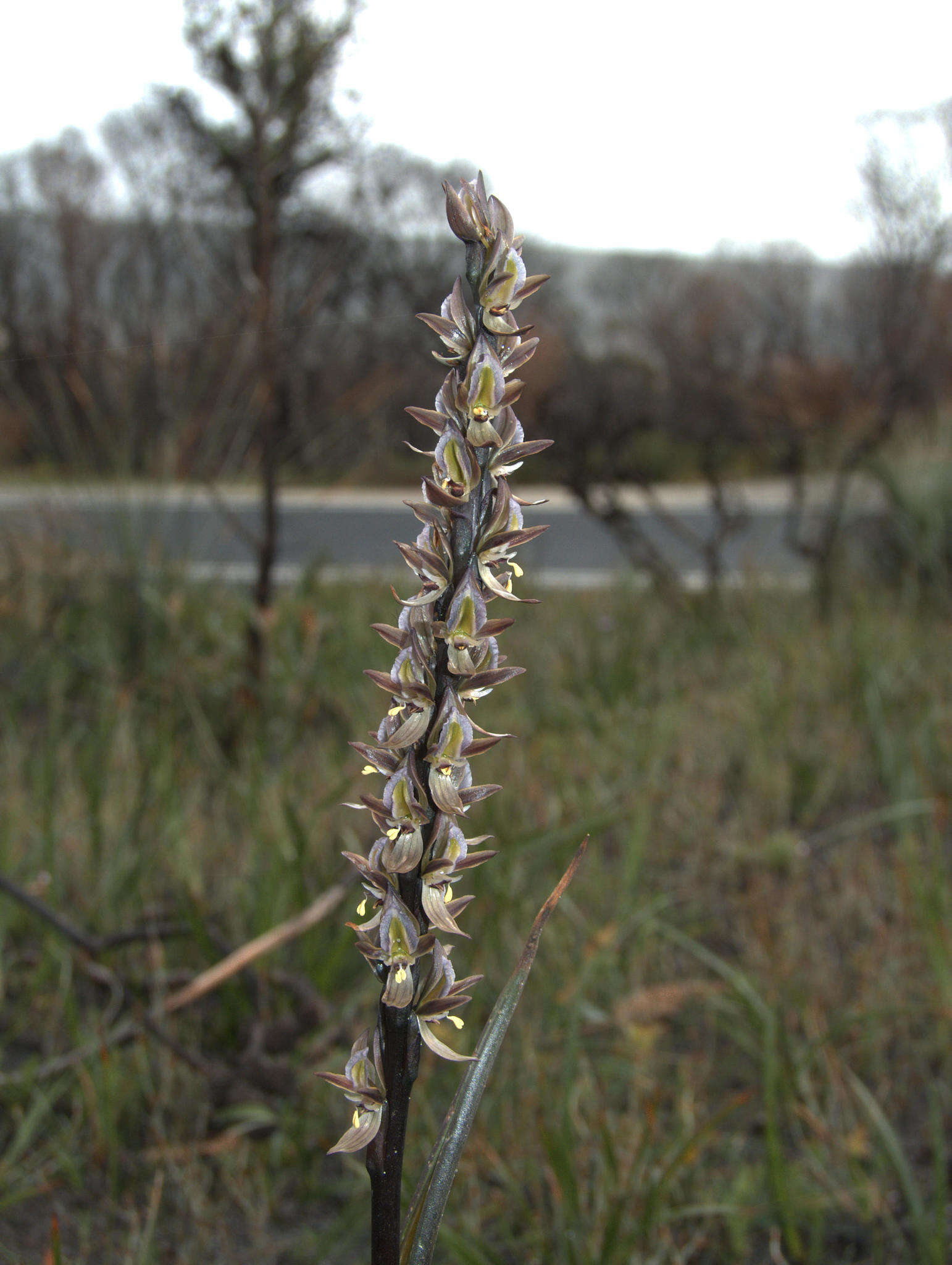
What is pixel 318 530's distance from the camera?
15258 millimetres

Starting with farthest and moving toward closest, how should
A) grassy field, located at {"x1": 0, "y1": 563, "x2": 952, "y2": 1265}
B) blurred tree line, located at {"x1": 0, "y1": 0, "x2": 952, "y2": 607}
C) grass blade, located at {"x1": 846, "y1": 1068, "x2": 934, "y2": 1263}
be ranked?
blurred tree line, located at {"x1": 0, "y1": 0, "x2": 952, "y2": 607}
grassy field, located at {"x1": 0, "y1": 563, "x2": 952, "y2": 1265}
grass blade, located at {"x1": 846, "y1": 1068, "x2": 934, "y2": 1263}

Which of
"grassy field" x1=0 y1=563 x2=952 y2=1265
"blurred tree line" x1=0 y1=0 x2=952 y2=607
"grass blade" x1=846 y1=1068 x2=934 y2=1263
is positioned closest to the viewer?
"grass blade" x1=846 y1=1068 x2=934 y2=1263

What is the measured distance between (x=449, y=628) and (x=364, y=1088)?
0.98 ft

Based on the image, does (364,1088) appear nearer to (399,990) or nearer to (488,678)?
(399,990)

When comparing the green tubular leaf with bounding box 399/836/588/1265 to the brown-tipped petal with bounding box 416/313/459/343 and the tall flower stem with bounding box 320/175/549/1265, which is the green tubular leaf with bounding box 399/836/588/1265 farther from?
the brown-tipped petal with bounding box 416/313/459/343

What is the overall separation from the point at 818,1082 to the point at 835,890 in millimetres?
896

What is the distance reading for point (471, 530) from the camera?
2.17ft

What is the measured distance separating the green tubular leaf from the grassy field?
2.38 ft

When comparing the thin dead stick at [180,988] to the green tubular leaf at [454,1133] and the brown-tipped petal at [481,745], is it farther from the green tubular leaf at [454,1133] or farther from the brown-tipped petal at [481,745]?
the brown-tipped petal at [481,745]

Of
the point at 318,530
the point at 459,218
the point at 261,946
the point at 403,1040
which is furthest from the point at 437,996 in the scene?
the point at 318,530

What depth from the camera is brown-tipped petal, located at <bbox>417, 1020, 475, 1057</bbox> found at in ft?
2.05

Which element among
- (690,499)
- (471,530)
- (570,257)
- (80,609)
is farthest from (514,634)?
(570,257)

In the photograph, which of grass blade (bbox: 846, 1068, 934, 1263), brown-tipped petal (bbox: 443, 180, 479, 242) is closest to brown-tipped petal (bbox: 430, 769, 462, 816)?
brown-tipped petal (bbox: 443, 180, 479, 242)

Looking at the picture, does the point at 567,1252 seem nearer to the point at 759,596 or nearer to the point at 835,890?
the point at 835,890
